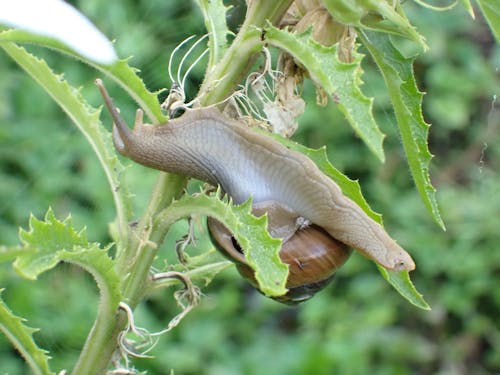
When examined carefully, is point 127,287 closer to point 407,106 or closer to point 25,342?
point 25,342

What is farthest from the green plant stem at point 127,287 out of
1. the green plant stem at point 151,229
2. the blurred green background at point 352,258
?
the blurred green background at point 352,258

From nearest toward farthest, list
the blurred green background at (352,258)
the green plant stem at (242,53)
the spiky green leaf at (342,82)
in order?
the spiky green leaf at (342,82) < the green plant stem at (242,53) < the blurred green background at (352,258)

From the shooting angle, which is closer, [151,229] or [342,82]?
[342,82]

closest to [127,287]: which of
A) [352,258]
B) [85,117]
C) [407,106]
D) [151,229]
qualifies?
[151,229]

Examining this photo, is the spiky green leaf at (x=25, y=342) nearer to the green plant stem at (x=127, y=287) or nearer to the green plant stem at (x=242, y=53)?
the green plant stem at (x=127, y=287)

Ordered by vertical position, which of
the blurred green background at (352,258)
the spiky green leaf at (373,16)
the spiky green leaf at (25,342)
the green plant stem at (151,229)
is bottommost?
the blurred green background at (352,258)
